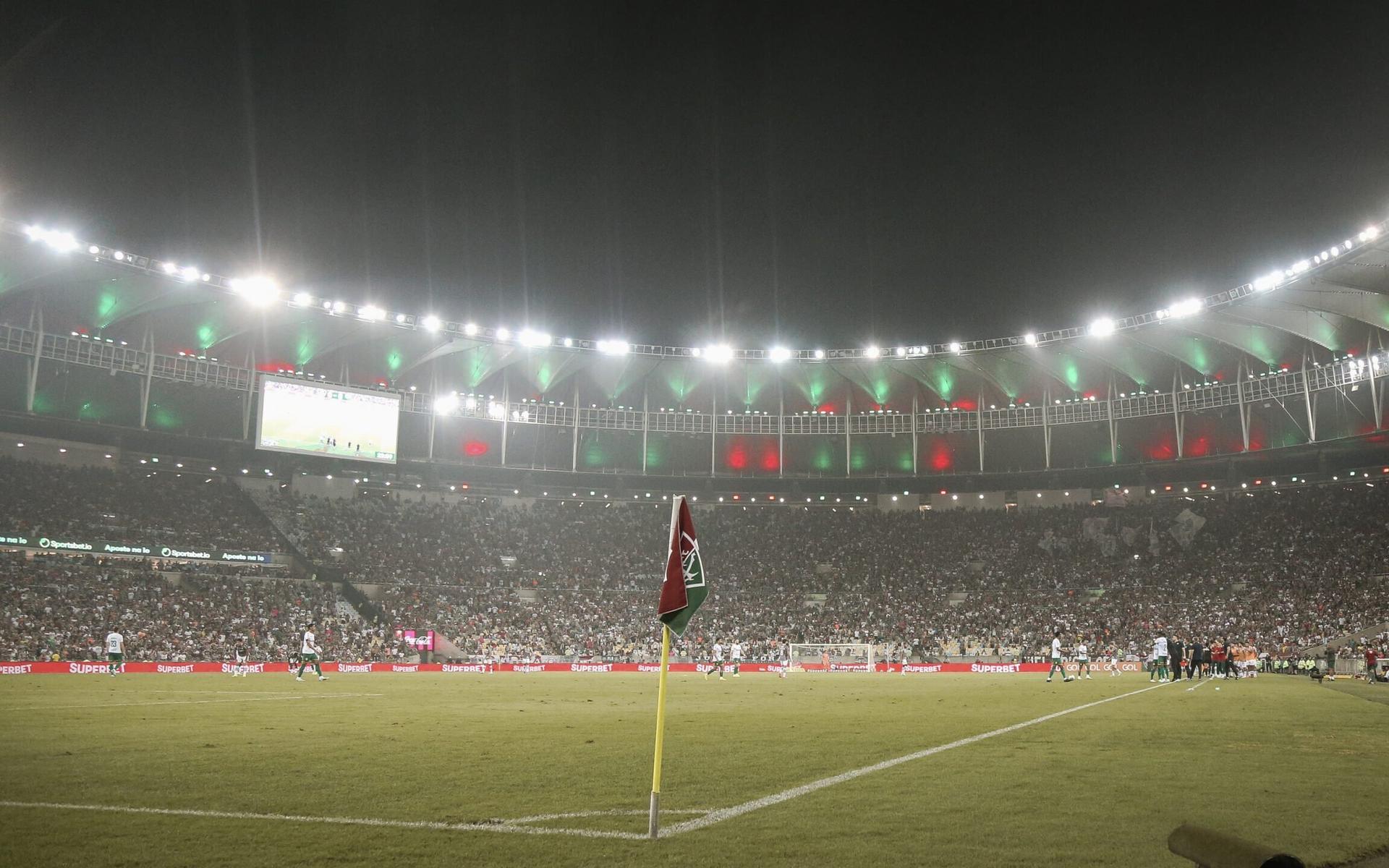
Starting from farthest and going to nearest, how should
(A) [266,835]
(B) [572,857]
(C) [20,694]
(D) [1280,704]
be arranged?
(C) [20,694] → (D) [1280,704] → (A) [266,835] → (B) [572,857]

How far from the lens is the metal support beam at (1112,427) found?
63.1m

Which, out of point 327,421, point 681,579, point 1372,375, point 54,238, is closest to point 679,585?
point 681,579

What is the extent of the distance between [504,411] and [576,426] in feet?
16.2

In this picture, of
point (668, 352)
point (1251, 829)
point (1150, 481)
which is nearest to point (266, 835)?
point (1251, 829)

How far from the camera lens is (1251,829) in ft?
22.1

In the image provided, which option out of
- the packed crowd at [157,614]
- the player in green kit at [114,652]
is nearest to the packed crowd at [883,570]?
the packed crowd at [157,614]

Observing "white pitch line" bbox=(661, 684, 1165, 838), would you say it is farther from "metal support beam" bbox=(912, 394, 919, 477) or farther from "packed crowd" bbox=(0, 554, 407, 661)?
"metal support beam" bbox=(912, 394, 919, 477)

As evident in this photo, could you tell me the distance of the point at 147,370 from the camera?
5319cm

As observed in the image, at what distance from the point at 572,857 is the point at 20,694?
2133 centimetres

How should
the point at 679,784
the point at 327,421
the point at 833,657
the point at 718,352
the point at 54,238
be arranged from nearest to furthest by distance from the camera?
the point at 679,784 → the point at 54,238 → the point at 833,657 → the point at 327,421 → the point at 718,352

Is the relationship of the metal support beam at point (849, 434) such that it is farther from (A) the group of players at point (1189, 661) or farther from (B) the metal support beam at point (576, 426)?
(A) the group of players at point (1189, 661)

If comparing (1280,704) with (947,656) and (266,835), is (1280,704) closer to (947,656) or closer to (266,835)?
(266,835)

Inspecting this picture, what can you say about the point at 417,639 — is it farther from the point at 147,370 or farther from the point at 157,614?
the point at 147,370

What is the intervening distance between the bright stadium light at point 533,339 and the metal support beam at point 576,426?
7.09 m
